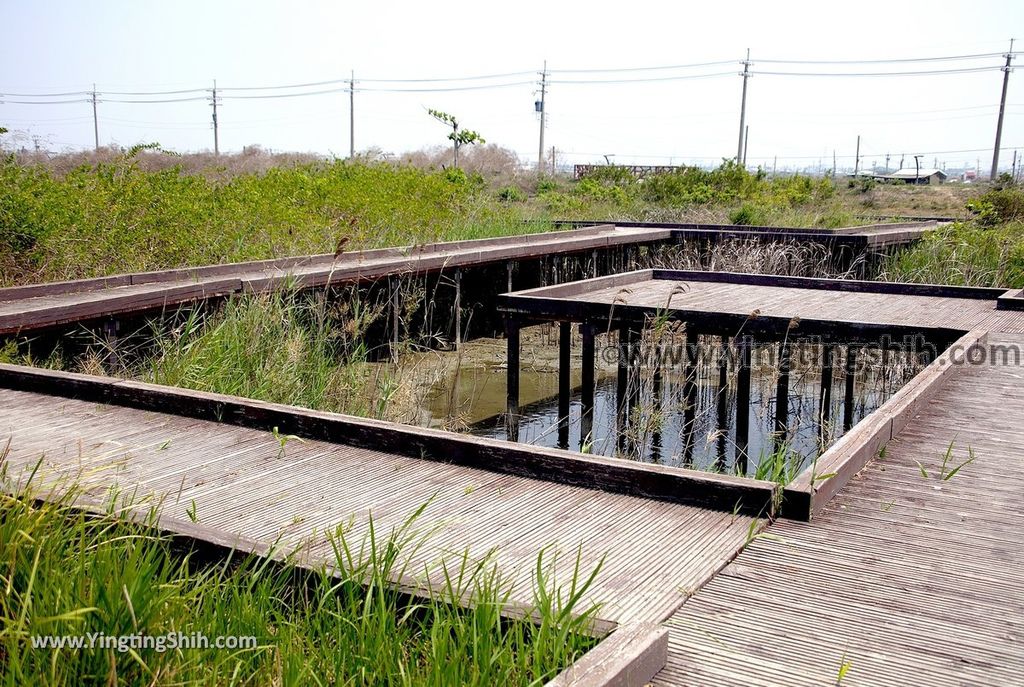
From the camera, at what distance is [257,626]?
8.35 ft

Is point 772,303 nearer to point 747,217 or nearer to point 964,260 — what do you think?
point 964,260

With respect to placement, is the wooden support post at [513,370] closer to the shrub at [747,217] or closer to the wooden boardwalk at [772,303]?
the wooden boardwalk at [772,303]

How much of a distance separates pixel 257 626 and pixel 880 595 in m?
1.72

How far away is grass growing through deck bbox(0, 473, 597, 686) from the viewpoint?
7.54ft

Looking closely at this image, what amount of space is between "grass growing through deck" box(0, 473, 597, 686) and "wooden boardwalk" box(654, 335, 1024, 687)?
387 millimetres

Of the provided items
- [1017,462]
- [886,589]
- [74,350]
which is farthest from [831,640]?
[74,350]

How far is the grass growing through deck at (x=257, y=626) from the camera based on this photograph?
2299 millimetres

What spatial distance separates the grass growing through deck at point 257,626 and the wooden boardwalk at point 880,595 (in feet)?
1.27

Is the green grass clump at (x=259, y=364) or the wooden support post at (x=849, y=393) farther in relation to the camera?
the wooden support post at (x=849, y=393)

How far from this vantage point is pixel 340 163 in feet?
59.9

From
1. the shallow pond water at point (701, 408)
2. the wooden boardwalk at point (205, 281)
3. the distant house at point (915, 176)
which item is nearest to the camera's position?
the wooden boardwalk at point (205, 281)

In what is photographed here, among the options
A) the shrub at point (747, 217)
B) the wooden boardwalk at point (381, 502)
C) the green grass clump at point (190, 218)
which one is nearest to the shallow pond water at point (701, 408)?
the green grass clump at point (190, 218)

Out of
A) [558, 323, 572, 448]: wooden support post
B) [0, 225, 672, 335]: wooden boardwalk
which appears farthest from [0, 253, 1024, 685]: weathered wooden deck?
[558, 323, 572, 448]: wooden support post

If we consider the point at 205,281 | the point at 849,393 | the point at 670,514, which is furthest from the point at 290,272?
the point at 670,514
